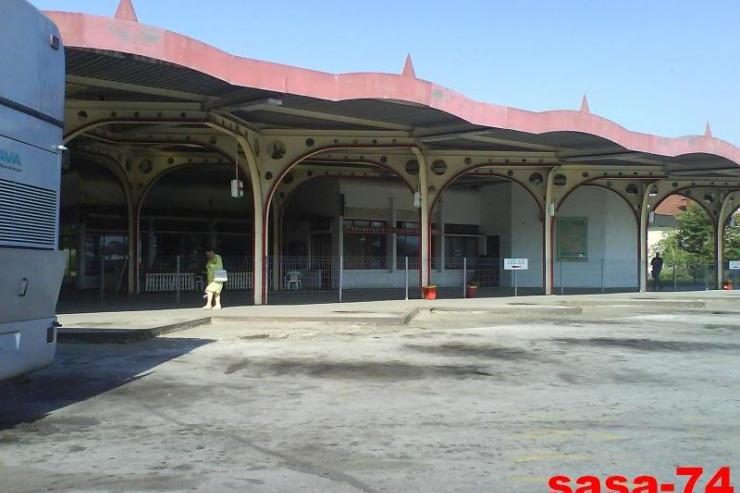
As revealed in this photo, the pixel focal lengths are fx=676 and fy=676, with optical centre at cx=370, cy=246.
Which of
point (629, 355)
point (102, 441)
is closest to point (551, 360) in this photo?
point (629, 355)

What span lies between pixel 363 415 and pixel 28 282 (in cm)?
352

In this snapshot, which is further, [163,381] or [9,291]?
[163,381]

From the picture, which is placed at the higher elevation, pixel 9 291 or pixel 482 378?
pixel 9 291

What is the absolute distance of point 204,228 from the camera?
28.7 meters

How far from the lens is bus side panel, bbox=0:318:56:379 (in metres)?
6.07

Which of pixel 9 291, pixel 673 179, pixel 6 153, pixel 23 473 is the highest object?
pixel 673 179

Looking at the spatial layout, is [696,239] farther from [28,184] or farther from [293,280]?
[28,184]

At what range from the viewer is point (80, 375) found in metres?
9.32

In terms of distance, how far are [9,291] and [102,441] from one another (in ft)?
5.21

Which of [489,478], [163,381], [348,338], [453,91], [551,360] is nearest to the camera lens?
[489,478]

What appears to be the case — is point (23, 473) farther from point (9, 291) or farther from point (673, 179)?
point (673, 179)

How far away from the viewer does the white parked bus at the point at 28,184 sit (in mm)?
6000

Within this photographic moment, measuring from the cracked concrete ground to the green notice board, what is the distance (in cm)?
1840

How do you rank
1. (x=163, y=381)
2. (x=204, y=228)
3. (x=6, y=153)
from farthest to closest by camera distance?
(x=204, y=228)
(x=163, y=381)
(x=6, y=153)
